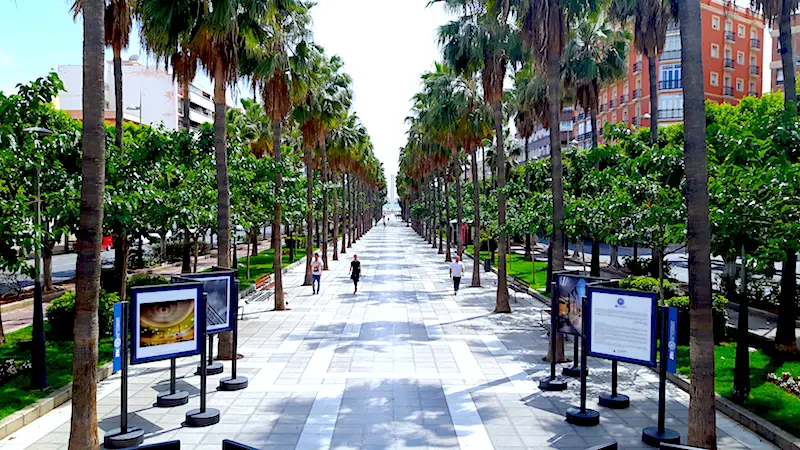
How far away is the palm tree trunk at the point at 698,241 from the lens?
7.84 m

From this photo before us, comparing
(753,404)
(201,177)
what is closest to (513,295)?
(201,177)

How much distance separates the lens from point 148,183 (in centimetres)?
1487

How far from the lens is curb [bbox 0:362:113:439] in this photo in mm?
9125

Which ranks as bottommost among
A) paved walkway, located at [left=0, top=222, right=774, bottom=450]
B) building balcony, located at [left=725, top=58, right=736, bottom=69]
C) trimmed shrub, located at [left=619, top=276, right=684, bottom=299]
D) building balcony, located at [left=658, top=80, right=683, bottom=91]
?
paved walkway, located at [left=0, top=222, right=774, bottom=450]

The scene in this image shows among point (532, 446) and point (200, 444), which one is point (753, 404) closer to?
point (532, 446)

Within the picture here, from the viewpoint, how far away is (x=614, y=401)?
10695 millimetres

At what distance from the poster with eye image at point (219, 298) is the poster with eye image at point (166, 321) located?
6.12 feet

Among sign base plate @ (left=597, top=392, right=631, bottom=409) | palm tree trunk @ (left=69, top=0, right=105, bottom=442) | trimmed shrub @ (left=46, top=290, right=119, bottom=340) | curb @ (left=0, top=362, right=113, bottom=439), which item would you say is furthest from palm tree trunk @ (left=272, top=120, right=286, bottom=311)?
palm tree trunk @ (left=69, top=0, right=105, bottom=442)

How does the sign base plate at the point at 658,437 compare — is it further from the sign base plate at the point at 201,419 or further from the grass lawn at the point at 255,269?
the grass lawn at the point at 255,269

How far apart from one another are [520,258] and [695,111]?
123ft

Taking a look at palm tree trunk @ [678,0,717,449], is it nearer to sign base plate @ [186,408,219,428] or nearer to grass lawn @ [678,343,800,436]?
grass lawn @ [678,343,800,436]

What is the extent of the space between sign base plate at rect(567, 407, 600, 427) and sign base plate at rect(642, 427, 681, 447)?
33.2 inches

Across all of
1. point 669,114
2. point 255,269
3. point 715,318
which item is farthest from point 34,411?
point 669,114

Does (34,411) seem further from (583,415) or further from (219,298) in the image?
(583,415)
